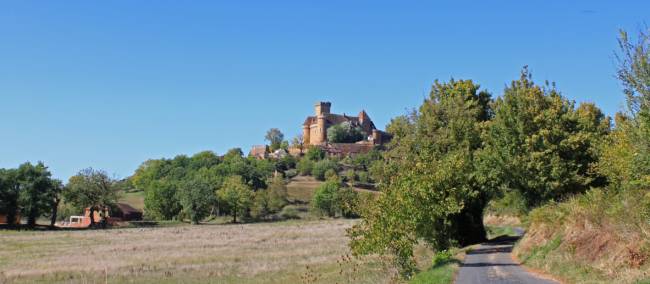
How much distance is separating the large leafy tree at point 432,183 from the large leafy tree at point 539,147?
2237 millimetres

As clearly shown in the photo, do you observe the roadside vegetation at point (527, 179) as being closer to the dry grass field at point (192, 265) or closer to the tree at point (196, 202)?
the dry grass field at point (192, 265)

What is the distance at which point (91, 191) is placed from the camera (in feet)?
337

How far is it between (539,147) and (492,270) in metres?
12.7

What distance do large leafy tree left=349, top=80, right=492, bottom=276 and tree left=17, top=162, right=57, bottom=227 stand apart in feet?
215

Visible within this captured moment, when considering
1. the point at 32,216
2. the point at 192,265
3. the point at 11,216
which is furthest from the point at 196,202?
the point at 192,265

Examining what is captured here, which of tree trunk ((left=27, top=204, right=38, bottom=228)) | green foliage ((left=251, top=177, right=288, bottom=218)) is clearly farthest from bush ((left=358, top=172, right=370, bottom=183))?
tree trunk ((left=27, top=204, right=38, bottom=228))

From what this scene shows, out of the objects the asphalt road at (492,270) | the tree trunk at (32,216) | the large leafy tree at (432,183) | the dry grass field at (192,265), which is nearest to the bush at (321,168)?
the tree trunk at (32,216)

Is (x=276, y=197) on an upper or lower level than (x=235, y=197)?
upper

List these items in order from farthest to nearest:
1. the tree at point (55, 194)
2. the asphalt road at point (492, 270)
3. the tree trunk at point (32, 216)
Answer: the tree at point (55, 194) < the tree trunk at point (32, 216) < the asphalt road at point (492, 270)

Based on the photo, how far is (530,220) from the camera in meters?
30.0

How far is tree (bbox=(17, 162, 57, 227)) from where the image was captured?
289 feet

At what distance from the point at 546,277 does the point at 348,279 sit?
8.82 m

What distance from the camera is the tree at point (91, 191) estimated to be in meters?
102

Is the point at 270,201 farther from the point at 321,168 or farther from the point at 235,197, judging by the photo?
the point at 321,168
